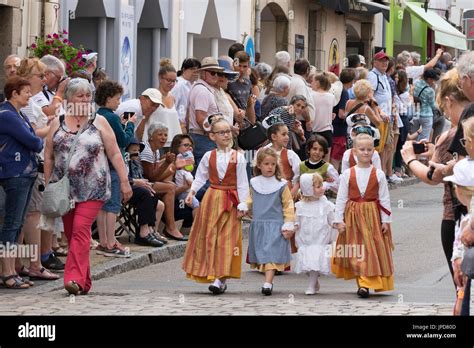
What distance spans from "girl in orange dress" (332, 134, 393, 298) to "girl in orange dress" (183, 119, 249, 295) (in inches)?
33.3

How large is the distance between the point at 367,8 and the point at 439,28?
260 inches

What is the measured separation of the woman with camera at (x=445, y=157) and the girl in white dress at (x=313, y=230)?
344cm

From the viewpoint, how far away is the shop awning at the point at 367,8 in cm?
3541

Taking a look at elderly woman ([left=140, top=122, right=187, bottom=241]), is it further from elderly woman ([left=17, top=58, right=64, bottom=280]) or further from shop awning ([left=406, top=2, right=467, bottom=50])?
shop awning ([left=406, top=2, right=467, bottom=50])

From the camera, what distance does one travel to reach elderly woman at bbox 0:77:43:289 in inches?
486

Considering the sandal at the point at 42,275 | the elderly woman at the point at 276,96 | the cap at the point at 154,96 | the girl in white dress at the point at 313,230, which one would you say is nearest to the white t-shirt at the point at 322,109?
the elderly woman at the point at 276,96

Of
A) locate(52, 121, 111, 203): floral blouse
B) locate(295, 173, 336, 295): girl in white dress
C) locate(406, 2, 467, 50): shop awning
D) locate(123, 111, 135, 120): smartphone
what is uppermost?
locate(406, 2, 467, 50): shop awning

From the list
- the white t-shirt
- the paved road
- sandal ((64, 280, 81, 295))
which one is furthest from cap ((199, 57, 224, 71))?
sandal ((64, 280, 81, 295))

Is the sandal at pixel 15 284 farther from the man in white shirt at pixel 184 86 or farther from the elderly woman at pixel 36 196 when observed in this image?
the man in white shirt at pixel 184 86

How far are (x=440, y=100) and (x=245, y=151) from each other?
358 inches
